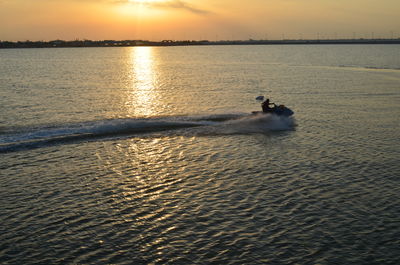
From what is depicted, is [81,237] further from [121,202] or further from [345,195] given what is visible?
[345,195]

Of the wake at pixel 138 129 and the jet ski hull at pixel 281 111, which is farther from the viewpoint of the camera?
the jet ski hull at pixel 281 111

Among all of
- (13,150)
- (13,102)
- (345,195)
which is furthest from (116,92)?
(345,195)

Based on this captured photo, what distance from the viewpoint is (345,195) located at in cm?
2066

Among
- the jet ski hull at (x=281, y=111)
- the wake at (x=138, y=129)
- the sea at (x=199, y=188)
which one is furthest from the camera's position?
the jet ski hull at (x=281, y=111)

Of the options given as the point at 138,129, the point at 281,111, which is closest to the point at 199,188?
the point at 138,129

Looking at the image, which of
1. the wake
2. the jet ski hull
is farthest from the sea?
the jet ski hull

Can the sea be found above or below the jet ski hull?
below

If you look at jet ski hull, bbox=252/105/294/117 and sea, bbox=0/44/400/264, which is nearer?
sea, bbox=0/44/400/264

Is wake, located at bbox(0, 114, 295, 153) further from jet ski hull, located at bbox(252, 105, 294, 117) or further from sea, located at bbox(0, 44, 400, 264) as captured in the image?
jet ski hull, located at bbox(252, 105, 294, 117)

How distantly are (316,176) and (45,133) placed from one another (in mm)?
23906

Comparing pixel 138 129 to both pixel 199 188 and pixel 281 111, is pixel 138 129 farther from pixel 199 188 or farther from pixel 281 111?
pixel 199 188

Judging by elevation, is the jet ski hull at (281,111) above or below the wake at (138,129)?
above

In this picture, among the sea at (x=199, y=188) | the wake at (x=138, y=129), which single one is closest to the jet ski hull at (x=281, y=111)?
the wake at (x=138, y=129)

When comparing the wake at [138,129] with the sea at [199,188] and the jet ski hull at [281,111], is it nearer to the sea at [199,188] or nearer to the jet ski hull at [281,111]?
the sea at [199,188]
